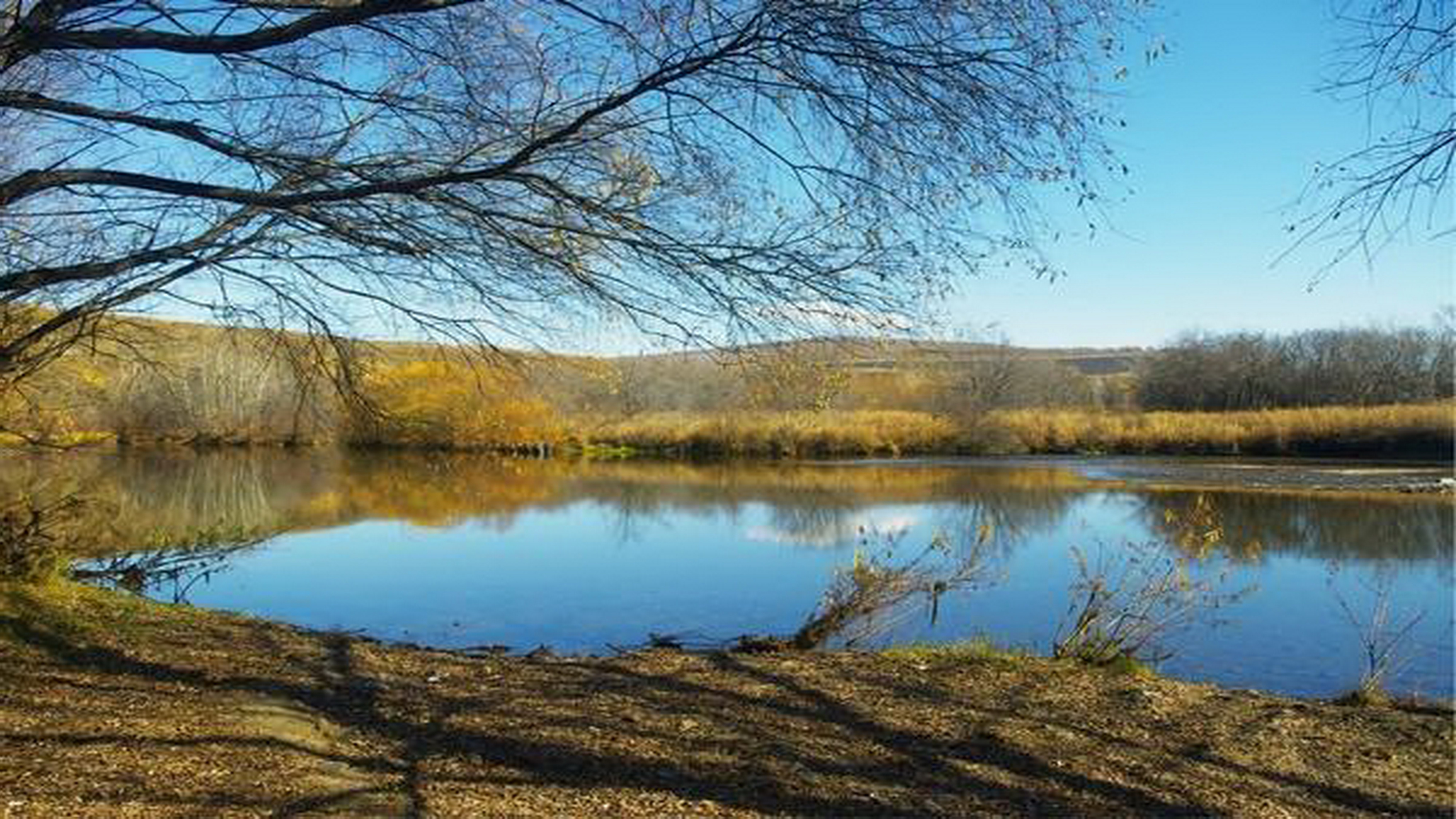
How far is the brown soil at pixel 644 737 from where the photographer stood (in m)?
4.06

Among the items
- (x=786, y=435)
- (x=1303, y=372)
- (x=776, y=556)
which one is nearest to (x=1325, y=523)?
(x=776, y=556)

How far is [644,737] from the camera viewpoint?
197 inches

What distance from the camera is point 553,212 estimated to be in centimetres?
532

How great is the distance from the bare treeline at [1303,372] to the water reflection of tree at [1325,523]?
2633 centimetres

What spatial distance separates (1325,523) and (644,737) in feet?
58.0

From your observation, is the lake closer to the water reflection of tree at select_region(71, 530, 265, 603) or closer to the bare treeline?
the water reflection of tree at select_region(71, 530, 265, 603)

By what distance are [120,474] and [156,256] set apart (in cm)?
2424

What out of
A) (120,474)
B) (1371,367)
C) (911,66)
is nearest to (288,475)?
(120,474)

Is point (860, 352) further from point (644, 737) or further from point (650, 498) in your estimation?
point (650, 498)

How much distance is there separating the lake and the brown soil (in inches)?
92.3

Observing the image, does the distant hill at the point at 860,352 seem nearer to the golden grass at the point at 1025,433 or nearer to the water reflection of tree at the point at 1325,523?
the water reflection of tree at the point at 1325,523

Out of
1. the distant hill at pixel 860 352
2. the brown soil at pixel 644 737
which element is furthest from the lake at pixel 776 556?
the distant hill at pixel 860 352

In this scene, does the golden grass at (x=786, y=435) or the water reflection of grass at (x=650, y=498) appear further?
the golden grass at (x=786, y=435)

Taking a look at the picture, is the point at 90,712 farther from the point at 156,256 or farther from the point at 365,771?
the point at 156,256
